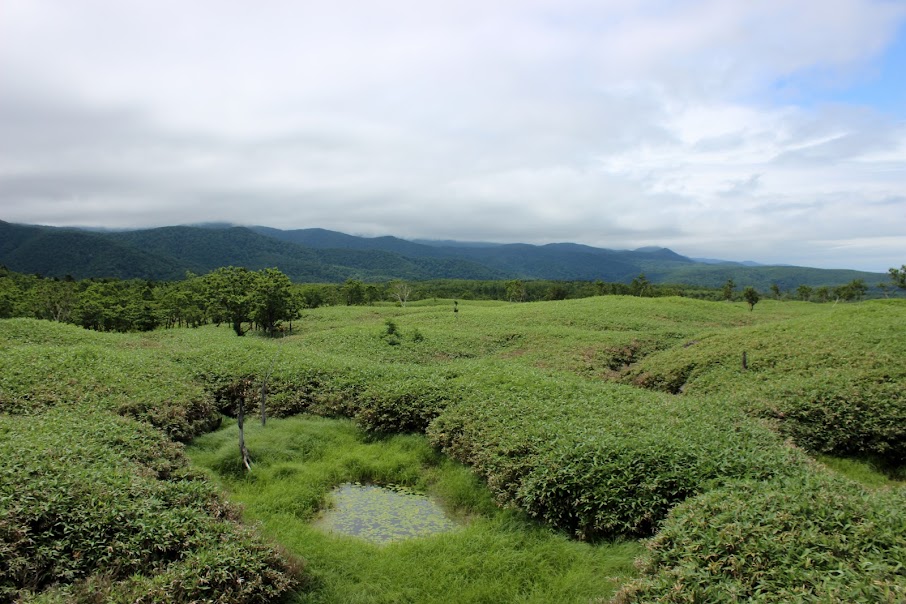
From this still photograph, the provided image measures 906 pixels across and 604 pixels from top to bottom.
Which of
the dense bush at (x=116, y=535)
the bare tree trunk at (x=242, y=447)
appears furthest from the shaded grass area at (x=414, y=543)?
the dense bush at (x=116, y=535)

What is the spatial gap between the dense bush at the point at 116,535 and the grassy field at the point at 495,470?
41 mm

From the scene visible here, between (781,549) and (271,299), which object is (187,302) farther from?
(781,549)

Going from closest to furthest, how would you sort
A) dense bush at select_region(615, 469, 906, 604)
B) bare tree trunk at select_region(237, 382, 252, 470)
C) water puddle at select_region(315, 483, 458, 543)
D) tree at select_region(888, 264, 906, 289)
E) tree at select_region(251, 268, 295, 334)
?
dense bush at select_region(615, 469, 906, 604)
water puddle at select_region(315, 483, 458, 543)
bare tree trunk at select_region(237, 382, 252, 470)
tree at select_region(251, 268, 295, 334)
tree at select_region(888, 264, 906, 289)

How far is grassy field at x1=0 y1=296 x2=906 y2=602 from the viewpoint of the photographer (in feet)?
20.4

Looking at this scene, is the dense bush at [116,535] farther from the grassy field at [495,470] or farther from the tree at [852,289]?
the tree at [852,289]

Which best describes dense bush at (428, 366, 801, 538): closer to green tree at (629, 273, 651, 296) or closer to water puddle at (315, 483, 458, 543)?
water puddle at (315, 483, 458, 543)

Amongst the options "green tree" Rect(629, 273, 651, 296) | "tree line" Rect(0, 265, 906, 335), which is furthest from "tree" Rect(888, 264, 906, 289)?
"green tree" Rect(629, 273, 651, 296)

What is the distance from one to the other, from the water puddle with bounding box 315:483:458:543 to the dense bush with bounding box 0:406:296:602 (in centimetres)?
247

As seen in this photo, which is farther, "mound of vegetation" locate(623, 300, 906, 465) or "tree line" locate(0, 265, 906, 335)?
"tree line" locate(0, 265, 906, 335)

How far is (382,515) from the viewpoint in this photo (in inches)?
410

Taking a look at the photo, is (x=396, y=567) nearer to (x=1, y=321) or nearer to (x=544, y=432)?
(x=544, y=432)

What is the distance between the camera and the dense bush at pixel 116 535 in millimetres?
6160

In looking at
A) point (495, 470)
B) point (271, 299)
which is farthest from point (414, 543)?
point (271, 299)

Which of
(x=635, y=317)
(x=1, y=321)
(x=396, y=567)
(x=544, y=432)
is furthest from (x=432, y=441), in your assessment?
(x=635, y=317)
